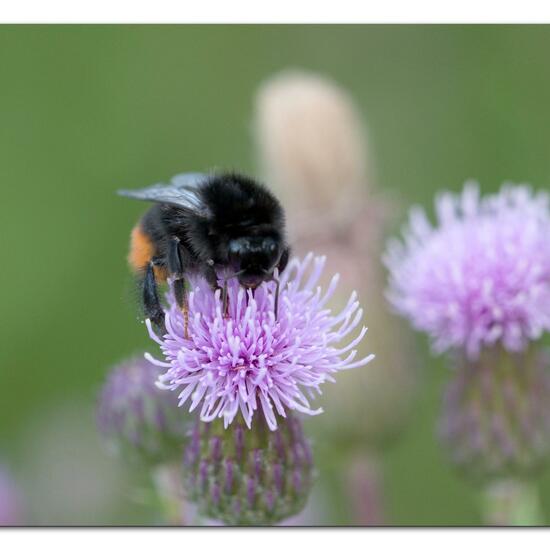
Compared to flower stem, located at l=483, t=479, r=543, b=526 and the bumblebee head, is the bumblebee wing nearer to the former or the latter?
the bumblebee head

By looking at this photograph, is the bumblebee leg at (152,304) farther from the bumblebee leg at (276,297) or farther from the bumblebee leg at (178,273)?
the bumblebee leg at (276,297)

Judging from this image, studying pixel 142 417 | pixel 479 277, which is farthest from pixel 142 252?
pixel 479 277

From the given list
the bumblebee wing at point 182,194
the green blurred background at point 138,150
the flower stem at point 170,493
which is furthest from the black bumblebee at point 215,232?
the green blurred background at point 138,150

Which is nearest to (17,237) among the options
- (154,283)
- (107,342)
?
(107,342)

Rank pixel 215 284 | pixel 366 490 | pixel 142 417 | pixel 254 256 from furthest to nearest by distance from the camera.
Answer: pixel 366 490 < pixel 142 417 < pixel 215 284 < pixel 254 256

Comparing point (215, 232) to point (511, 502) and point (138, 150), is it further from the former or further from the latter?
point (138, 150)
